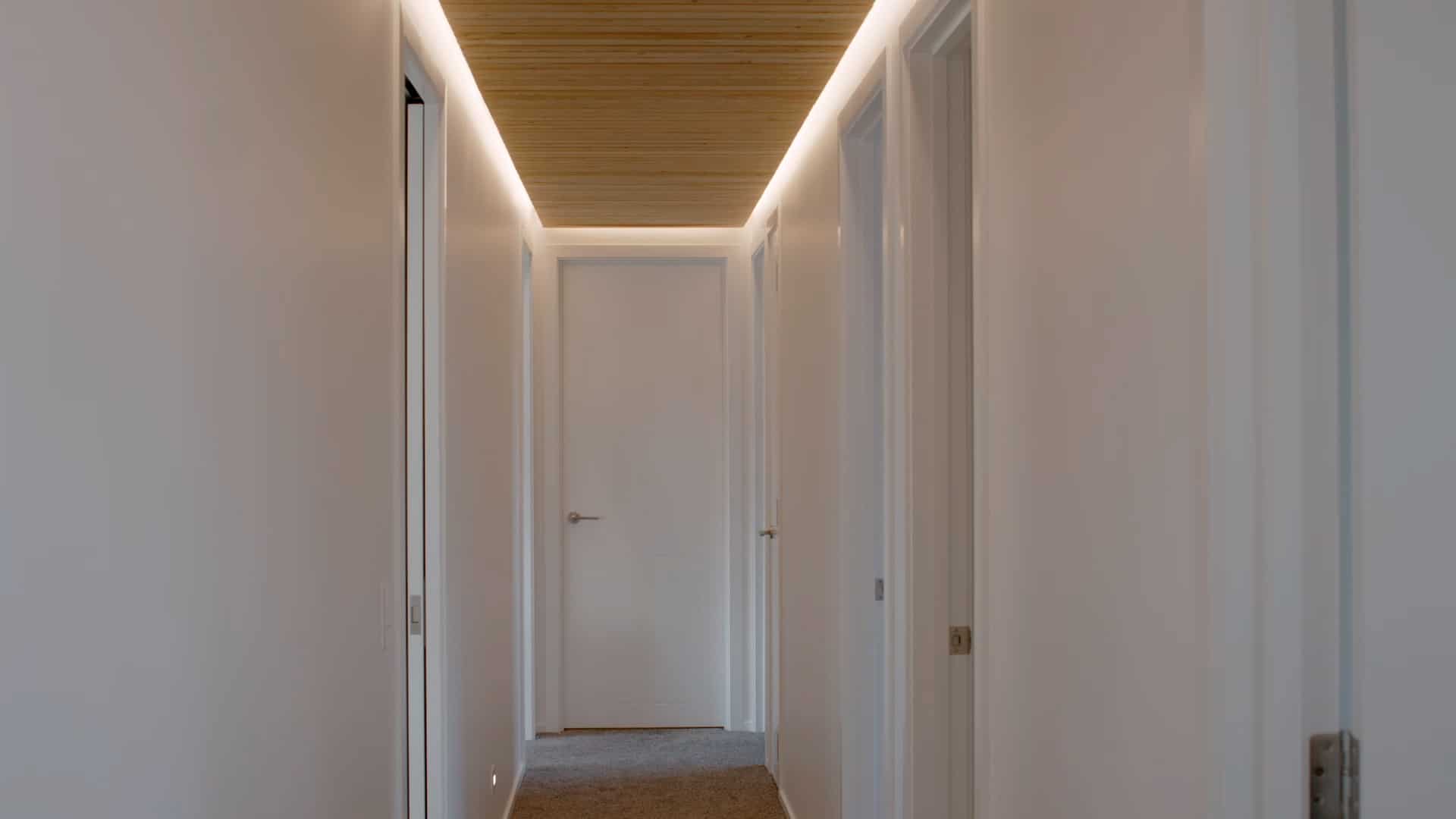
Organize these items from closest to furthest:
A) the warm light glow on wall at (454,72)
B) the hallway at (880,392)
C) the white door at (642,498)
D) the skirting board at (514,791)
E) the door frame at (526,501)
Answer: the hallway at (880,392), the warm light glow on wall at (454,72), the skirting board at (514,791), the door frame at (526,501), the white door at (642,498)

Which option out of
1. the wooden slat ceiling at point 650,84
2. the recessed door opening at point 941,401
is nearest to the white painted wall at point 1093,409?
the recessed door opening at point 941,401

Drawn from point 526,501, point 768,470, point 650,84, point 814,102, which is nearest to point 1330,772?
point 650,84

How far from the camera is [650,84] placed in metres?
3.19

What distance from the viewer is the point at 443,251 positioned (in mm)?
2787

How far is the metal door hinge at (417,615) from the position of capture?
9.12 feet

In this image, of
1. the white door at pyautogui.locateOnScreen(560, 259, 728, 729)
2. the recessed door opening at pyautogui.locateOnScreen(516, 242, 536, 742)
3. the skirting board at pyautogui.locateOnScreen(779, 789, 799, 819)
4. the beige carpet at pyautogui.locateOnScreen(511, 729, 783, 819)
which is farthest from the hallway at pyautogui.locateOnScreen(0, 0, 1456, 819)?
the white door at pyautogui.locateOnScreen(560, 259, 728, 729)

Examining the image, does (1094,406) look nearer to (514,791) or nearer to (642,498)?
(514,791)

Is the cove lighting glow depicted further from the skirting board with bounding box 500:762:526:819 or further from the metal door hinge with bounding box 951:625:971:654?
the skirting board with bounding box 500:762:526:819

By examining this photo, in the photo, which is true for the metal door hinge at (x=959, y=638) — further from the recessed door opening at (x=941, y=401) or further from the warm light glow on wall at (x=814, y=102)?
the warm light glow on wall at (x=814, y=102)

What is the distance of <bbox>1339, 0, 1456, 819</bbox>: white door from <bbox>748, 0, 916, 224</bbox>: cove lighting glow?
1381 millimetres

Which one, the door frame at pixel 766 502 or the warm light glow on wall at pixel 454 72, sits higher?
the warm light glow on wall at pixel 454 72

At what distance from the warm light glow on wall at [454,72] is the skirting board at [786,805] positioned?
99.0 inches

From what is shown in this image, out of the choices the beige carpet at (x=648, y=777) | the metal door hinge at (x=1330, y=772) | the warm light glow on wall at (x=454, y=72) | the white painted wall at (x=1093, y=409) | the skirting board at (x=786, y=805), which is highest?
the warm light glow on wall at (x=454, y=72)

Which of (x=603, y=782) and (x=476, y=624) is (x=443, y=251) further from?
(x=603, y=782)
